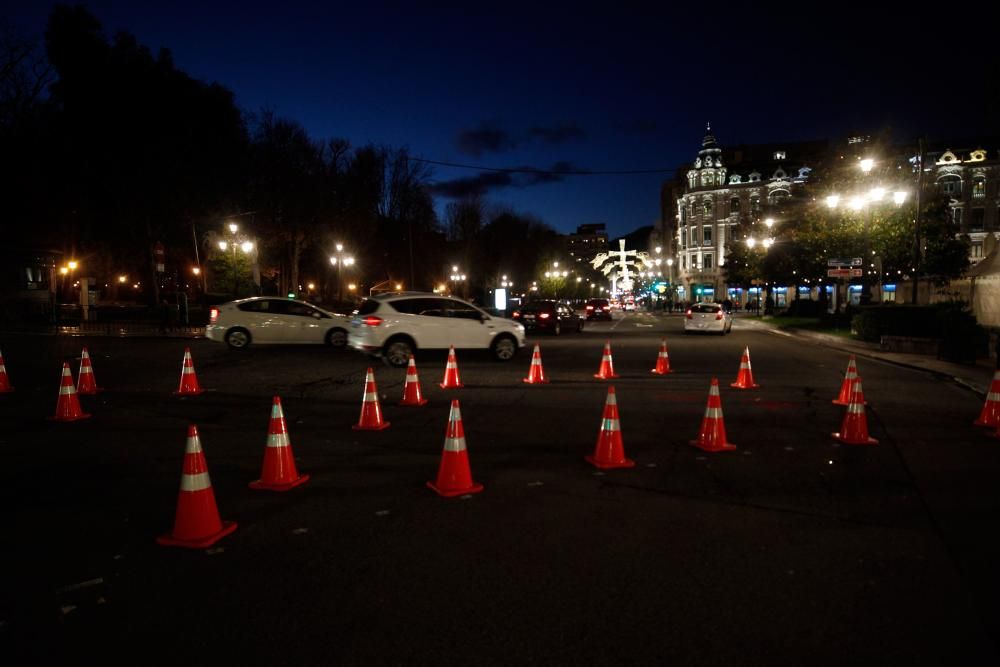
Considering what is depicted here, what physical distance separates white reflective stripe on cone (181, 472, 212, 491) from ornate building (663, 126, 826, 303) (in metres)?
81.3

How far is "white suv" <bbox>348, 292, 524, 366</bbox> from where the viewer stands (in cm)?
1573

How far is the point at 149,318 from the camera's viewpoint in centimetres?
3597

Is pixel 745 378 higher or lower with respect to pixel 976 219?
lower

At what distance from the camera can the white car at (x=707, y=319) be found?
2966cm

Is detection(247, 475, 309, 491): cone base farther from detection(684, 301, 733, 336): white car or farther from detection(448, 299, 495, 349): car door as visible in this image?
detection(684, 301, 733, 336): white car

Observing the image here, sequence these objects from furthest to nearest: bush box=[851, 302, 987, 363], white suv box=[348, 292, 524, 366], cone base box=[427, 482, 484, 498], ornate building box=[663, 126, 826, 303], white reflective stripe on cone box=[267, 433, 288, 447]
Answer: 1. ornate building box=[663, 126, 826, 303]
2. bush box=[851, 302, 987, 363]
3. white suv box=[348, 292, 524, 366]
4. white reflective stripe on cone box=[267, 433, 288, 447]
5. cone base box=[427, 482, 484, 498]

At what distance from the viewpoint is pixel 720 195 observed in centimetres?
8525

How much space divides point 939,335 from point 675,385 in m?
12.4

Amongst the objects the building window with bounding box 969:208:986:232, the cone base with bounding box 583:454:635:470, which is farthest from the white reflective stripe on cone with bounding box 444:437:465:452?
the building window with bounding box 969:208:986:232

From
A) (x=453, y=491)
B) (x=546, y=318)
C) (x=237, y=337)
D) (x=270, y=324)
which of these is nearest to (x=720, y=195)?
(x=546, y=318)

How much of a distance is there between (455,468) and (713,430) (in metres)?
3.24

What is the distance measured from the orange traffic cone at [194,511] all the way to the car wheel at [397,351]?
11023mm

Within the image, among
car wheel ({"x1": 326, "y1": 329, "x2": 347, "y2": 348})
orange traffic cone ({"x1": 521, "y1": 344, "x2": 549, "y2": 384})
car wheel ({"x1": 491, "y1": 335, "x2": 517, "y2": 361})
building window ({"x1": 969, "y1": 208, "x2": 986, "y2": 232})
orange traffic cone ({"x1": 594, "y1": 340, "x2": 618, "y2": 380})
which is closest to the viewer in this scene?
orange traffic cone ({"x1": 521, "y1": 344, "x2": 549, "y2": 384})

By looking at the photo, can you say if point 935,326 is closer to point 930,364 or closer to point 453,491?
point 930,364
